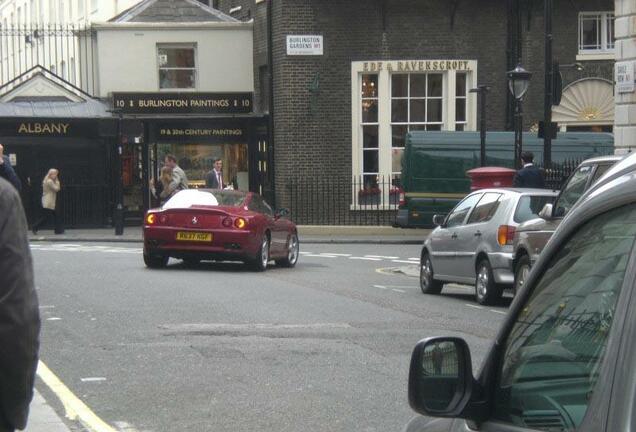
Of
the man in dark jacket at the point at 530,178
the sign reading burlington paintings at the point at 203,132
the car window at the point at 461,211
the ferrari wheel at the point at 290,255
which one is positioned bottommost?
the ferrari wheel at the point at 290,255

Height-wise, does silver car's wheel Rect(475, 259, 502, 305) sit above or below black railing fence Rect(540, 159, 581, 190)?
below

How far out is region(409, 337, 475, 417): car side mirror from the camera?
316cm

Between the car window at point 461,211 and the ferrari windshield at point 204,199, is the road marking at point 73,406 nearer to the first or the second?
the car window at point 461,211

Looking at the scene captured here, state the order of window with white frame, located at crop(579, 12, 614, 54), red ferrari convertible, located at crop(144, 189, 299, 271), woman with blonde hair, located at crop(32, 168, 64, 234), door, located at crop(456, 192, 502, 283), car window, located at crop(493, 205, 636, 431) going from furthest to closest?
1. window with white frame, located at crop(579, 12, 614, 54)
2. woman with blonde hair, located at crop(32, 168, 64, 234)
3. red ferrari convertible, located at crop(144, 189, 299, 271)
4. door, located at crop(456, 192, 502, 283)
5. car window, located at crop(493, 205, 636, 431)

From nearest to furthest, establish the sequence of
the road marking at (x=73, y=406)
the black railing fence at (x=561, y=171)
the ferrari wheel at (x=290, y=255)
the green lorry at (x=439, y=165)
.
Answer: the road marking at (x=73, y=406), the ferrari wheel at (x=290, y=255), the black railing fence at (x=561, y=171), the green lorry at (x=439, y=165)

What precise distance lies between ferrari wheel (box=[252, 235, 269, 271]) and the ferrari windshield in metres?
0.79

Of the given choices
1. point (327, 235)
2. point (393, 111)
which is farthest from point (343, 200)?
point (393, 111)

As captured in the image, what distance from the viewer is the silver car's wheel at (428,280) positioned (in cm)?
Result: 1791

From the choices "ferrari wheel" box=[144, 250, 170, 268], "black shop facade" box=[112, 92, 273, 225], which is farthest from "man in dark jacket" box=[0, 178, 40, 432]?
"black shop facade" box=[112, 92, 273, 225]

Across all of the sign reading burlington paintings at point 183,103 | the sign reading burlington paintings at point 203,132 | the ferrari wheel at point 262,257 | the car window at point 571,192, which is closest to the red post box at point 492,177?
the ferrari wheel at point 262,257

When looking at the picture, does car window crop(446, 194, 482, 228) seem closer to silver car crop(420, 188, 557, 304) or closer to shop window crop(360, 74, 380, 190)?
silver car crop(420, 188, 557, 304)

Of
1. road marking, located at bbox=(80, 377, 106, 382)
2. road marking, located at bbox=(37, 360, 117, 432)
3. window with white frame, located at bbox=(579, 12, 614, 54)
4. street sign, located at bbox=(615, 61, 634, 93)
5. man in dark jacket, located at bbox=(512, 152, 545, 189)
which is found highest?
window with white frame, located at bbox=(579, 12, 614, 54)

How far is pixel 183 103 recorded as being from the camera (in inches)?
1403

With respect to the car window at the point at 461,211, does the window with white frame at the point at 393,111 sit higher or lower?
higher
